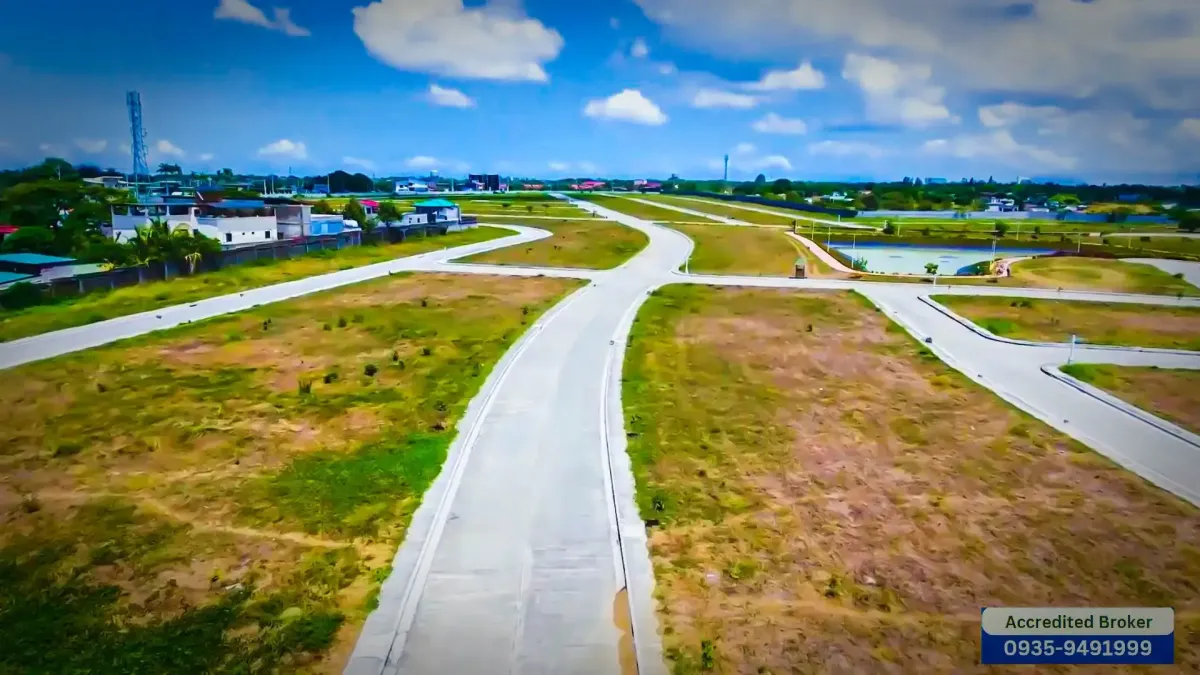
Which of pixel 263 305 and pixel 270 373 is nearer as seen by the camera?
pixel 270 373

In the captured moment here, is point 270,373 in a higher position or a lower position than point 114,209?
lower

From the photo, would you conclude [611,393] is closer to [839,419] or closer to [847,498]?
[839,419]

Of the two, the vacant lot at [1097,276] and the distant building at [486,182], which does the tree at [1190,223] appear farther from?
the distant building at [486,182]

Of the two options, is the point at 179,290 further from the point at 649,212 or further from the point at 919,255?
the point at 649,212

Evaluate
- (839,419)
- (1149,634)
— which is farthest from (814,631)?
(839,419)

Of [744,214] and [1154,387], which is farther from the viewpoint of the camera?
[744,214]

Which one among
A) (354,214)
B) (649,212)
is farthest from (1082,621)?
(649,212)
